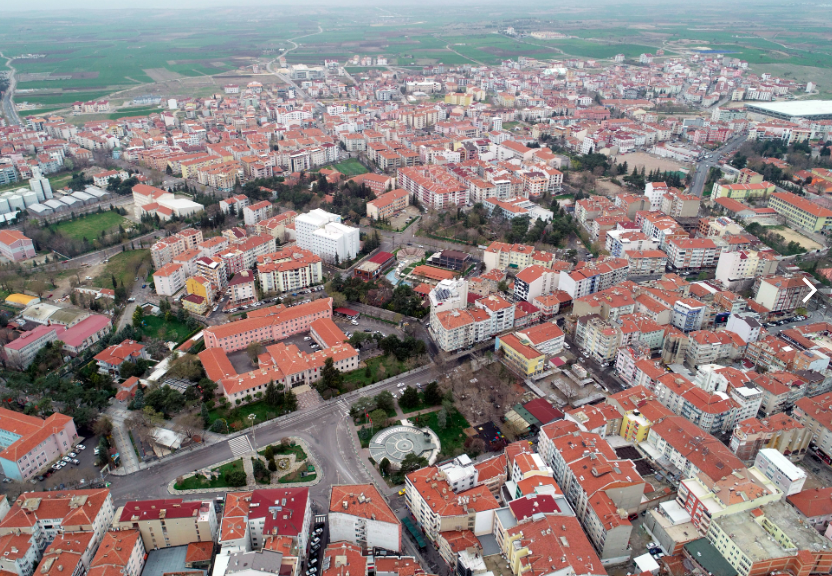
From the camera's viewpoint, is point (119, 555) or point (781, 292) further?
point (781, 292)

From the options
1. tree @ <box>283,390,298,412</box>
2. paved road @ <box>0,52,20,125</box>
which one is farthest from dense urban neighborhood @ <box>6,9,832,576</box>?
paved road @ <box>0,52,20,125</box>

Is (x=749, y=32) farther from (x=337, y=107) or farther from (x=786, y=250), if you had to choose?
(x=786, y=250)

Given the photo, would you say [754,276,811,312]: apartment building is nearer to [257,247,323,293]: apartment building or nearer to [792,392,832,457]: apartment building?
[792,392,832,457]: apartment building

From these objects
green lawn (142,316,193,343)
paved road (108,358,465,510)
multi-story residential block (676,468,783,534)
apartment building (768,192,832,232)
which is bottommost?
green lawn (142,316,193,343)

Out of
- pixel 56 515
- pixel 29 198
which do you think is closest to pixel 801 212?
pixel 56 515

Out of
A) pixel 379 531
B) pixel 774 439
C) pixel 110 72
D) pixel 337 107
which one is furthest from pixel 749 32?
pixel 379 531

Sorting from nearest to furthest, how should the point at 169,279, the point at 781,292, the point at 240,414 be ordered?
the point at 240,414, the point at 781,292, the point at 169,279

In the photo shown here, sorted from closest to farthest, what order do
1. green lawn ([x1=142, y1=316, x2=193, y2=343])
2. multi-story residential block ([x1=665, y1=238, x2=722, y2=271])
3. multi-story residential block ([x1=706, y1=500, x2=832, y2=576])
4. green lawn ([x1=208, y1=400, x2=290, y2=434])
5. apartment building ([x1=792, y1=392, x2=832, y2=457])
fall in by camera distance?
multi-story residential block ([x1=706, y1=500, x2=832, y2=576]) < apartment building ([x1=792, y1=392, x2=832, y2=457]) < green lawn ([x1=208, y1=400, x2=290, y2=434]) < green lawn ([x1=142, y1=316, x2=193, y2=343]) < multi-story residential block ([x1=665, y1=238, x2=722, y2=271])

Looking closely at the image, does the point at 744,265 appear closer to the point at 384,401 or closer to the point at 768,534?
the point at 768,534
